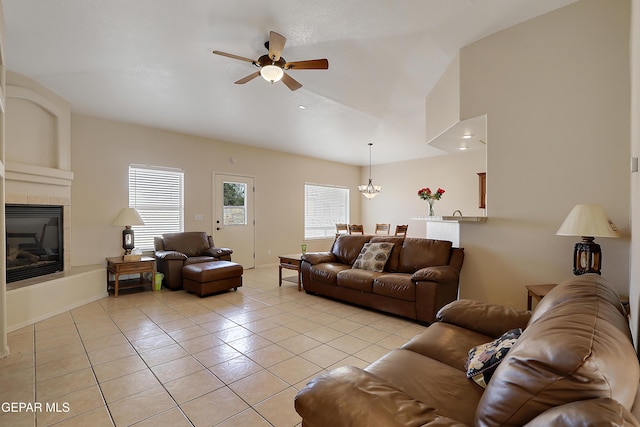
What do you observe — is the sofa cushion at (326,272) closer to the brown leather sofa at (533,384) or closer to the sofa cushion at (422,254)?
the sofa cushion at (422,254)

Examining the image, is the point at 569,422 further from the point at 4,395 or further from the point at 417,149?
the point at 417,149

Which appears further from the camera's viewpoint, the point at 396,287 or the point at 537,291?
the point at 396,287

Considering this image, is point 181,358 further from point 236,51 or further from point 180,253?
point 236,51

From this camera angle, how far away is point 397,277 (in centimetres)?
356

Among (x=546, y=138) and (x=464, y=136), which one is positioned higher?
(x=464, y=136)

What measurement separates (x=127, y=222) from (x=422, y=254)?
14.3 ft

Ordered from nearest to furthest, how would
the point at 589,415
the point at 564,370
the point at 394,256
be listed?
1. the point at 589,415
2. the point at 564,370
3. the point at 394,256

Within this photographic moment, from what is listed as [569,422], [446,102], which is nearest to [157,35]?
[446,102]

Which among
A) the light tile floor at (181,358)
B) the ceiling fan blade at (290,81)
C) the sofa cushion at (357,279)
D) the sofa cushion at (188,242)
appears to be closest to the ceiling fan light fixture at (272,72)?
the ceiling fan blade at (290,81)

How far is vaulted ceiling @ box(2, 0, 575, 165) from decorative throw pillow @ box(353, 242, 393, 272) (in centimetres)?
217

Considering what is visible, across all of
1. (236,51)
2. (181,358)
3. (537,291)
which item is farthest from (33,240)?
(537,291)

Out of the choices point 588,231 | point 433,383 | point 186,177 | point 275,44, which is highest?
point 275,44

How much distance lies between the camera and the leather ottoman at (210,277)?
14.2 feet

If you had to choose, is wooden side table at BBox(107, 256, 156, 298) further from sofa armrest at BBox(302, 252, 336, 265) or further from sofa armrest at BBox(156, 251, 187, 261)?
sofa armrest at BBox(302, 252, 336, 265)
